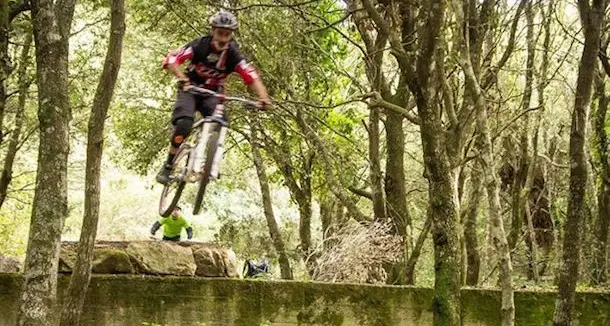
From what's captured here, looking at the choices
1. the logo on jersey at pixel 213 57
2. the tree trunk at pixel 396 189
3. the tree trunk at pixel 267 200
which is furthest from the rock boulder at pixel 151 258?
the tree trunk at pixel 267 200

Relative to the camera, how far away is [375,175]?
13594 mm

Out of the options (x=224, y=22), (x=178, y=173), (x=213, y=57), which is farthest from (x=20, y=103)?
(x=224, y=22)

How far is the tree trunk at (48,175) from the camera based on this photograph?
25.7 ft

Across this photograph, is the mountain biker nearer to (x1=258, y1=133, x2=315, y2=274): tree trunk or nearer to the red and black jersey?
the red and black jersey

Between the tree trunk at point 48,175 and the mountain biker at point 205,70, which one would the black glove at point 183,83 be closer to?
the mountain biker at point 205,70

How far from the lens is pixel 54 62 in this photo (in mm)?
8312

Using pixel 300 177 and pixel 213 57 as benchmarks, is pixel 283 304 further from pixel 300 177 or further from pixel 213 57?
pixel 300 177

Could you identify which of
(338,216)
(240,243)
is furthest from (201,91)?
(240,243)

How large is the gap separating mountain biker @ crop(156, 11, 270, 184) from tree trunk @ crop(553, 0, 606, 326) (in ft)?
10.1

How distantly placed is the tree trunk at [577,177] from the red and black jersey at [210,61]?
321 centimetres

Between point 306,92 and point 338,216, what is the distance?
659 centimetres

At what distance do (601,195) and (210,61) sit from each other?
30.9 feet

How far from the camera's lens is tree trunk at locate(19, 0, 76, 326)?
7820 mm

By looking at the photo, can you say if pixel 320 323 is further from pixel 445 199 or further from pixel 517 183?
pixel 517 183
